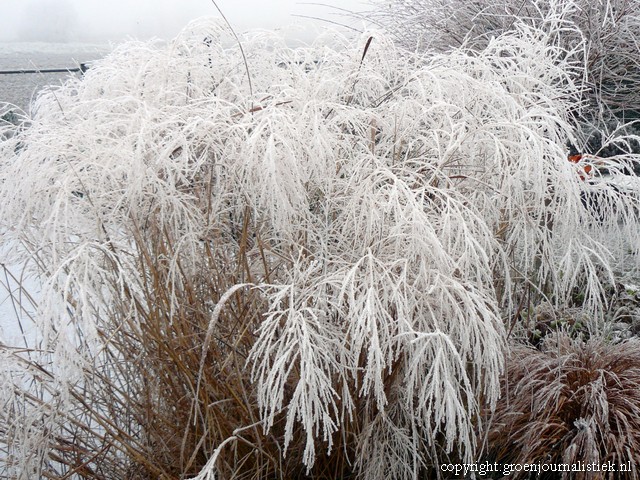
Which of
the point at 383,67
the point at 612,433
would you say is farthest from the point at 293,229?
the point at 612,433

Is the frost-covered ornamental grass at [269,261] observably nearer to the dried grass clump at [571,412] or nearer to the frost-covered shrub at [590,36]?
the dried grass clump at [571,412]

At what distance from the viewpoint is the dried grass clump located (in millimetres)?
1880

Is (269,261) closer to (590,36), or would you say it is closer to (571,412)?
(571,412)

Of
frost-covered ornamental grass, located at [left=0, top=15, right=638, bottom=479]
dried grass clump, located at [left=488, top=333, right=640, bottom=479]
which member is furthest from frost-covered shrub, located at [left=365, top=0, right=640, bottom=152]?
frost-covered ornamental grass, located at [left=0, top=15, right=638, bottom=479]

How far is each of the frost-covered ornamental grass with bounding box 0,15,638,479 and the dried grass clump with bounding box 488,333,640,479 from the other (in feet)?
0.45

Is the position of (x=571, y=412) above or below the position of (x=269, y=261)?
below

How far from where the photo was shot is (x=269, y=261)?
1.85 m

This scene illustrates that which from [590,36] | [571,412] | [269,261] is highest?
[590,36]

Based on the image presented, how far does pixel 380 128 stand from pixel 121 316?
87cm

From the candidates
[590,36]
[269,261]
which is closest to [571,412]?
[269,261]

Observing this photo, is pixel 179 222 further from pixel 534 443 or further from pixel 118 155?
pixel 534 443

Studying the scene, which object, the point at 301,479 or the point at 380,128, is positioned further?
the point at 380,128

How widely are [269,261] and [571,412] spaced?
94 cm

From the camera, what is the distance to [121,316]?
5.85 feet
